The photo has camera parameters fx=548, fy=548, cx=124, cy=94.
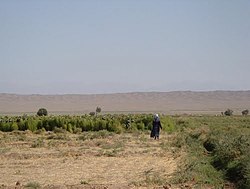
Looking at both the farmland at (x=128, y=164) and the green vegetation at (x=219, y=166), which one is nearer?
the green vegetation at (x=219, y=166)

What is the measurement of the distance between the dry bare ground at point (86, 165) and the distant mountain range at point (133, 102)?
350ft

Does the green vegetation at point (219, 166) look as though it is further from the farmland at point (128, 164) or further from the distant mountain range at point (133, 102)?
the distant mountain range at point (133, 102)

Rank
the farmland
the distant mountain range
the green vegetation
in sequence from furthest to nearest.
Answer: the distant mountain range
the farmland
the green vegetation

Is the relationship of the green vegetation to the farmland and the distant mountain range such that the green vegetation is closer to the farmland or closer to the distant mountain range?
the farmland

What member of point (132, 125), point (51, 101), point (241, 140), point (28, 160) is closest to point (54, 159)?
point (28, 160)

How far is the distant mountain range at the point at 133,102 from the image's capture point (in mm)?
144337

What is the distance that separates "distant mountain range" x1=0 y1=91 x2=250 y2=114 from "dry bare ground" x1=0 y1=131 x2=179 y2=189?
107 m

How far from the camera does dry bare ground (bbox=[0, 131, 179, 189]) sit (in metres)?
18.2

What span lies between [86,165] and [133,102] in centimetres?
14005

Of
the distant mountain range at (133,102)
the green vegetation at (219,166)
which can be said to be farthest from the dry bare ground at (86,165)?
the distant mountain range at (133,102)

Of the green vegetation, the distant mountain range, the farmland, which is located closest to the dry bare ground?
the farmland

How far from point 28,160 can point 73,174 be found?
5857 millimetres

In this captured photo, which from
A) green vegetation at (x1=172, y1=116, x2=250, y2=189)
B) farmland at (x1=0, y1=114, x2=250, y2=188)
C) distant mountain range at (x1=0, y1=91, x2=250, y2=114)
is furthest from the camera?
distant mountain range at (x1=0, y1=91, x2=250, y2=114)

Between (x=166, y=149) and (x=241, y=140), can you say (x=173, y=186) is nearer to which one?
(x=241, y=140)
